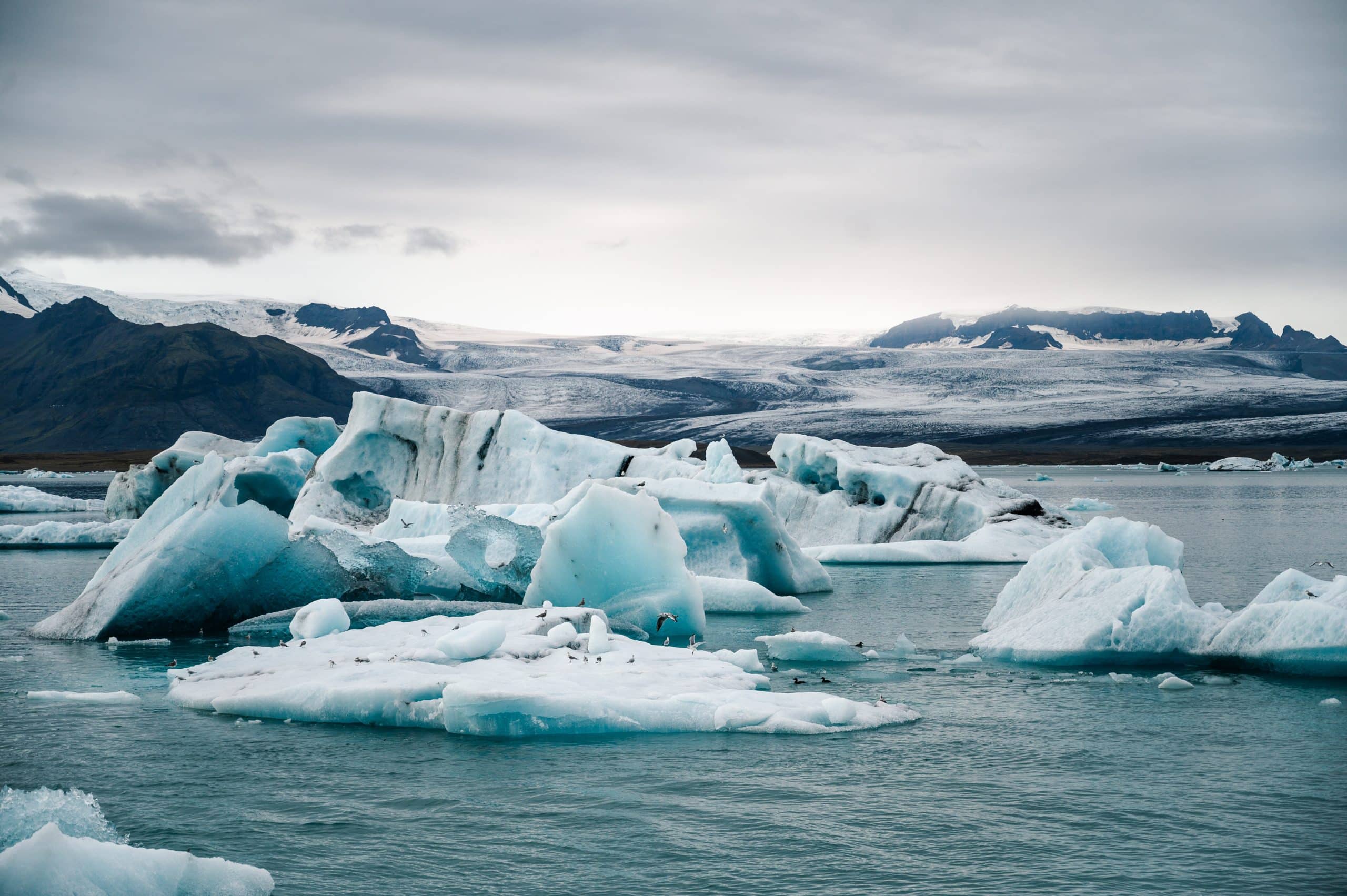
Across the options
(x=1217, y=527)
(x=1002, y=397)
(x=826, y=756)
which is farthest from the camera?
(x=1002, y=397)

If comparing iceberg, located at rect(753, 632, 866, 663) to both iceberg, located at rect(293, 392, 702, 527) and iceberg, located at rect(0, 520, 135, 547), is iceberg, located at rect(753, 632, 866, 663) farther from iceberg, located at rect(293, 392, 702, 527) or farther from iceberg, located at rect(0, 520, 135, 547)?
iceberg, located at rect(0, 520, 135, 547)

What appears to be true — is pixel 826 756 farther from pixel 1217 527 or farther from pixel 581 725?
pixel 1217 527

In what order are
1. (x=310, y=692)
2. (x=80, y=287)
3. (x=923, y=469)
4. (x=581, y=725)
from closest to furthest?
(x=581, y=725)
(x=310, y=692)
(x=923, y=469)
(x=80, y=287)

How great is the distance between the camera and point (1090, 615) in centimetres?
1142

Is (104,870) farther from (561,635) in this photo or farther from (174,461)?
(174,461)

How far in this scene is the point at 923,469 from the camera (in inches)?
1027

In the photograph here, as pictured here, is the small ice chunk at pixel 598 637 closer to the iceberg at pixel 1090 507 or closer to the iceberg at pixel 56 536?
the iceberg at pixel 56 536

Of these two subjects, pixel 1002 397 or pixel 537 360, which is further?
pixel 537 360

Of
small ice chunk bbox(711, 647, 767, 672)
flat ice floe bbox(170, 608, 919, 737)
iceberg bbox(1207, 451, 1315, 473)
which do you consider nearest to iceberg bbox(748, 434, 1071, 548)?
small ice chunk bbox(711, 647, 767, 672)

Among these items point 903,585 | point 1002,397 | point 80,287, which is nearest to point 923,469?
point 903,585

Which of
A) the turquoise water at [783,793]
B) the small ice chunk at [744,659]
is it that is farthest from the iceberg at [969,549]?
the small ice chunk at [744,659]

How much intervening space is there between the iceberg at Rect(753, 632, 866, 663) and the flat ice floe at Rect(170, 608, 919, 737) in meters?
1.07

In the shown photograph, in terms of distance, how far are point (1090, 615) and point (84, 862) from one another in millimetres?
9540

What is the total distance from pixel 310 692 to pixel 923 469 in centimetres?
1904
